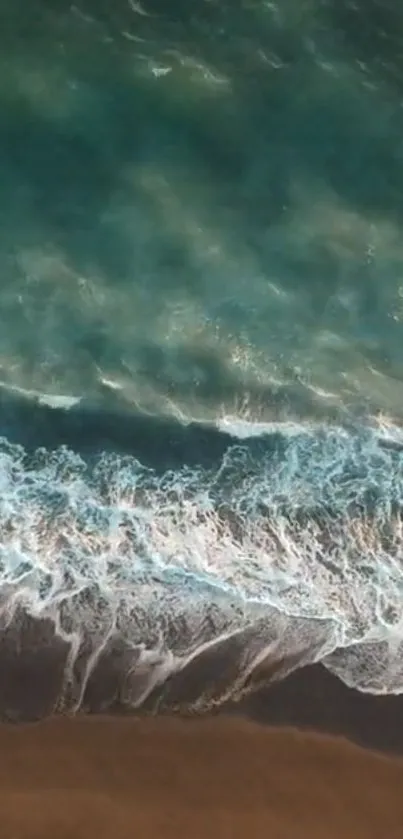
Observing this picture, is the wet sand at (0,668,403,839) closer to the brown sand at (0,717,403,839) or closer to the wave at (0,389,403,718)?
the brown sand at (0,717,403,839)

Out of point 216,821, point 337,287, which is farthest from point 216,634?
point 337,287

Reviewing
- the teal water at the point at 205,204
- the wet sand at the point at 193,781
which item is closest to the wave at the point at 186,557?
the wet sand at the point at 193,781

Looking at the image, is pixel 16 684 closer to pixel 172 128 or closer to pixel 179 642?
pixel 179 642

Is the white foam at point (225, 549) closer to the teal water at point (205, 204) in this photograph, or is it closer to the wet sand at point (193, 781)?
the wet sand at point (193, 781)

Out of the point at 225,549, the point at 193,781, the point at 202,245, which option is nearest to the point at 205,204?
the point at 202,245

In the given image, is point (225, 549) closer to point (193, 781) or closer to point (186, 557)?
point (186, 557)
